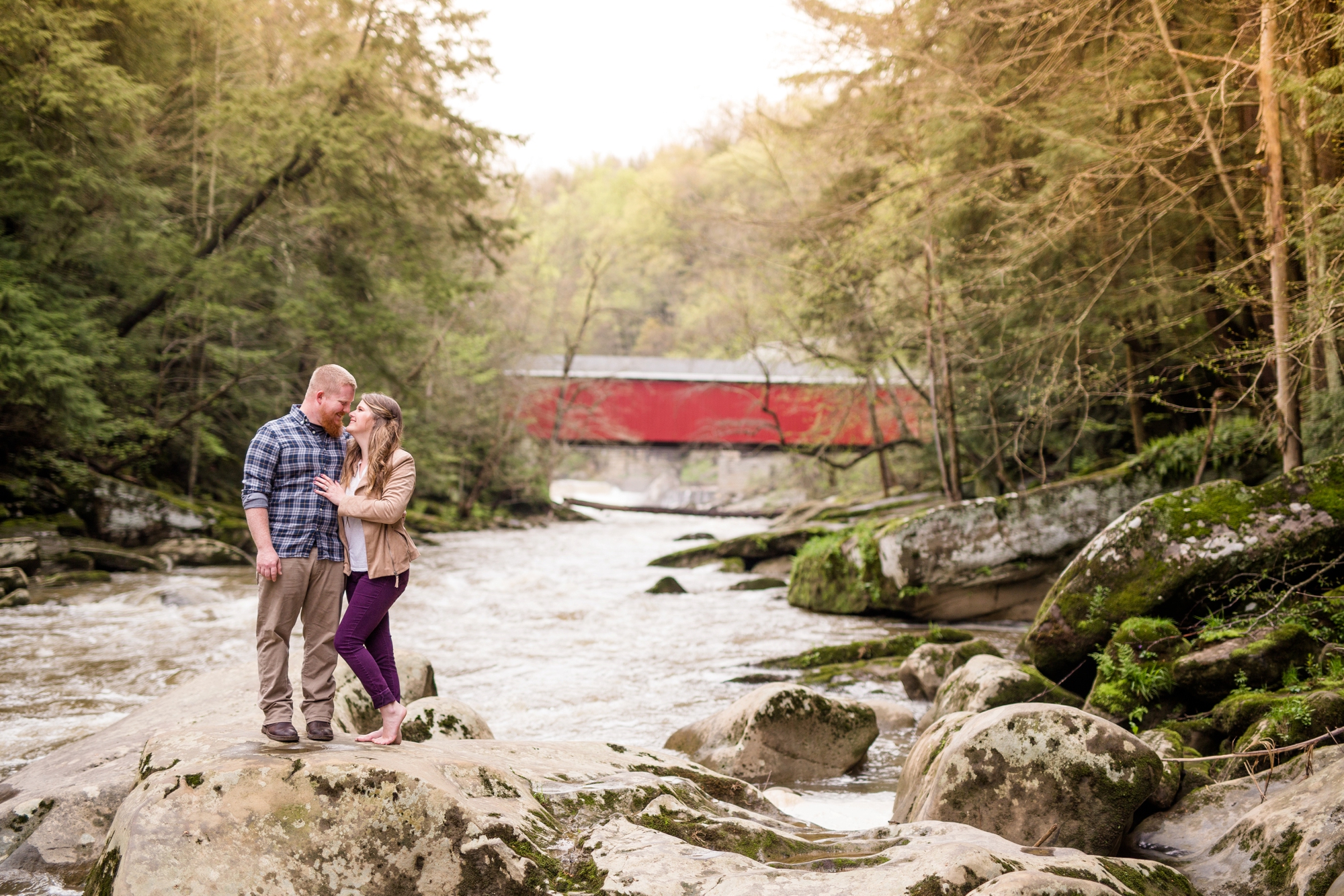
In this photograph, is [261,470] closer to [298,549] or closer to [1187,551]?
[298,549]

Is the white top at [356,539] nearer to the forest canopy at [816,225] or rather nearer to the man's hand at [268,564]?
the man's hand at [268,564]

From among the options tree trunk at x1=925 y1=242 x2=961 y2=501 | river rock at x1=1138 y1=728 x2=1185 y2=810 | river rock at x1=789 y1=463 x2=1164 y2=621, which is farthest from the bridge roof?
river rock at x1=1138 y1=728 x2=1185 y2=810

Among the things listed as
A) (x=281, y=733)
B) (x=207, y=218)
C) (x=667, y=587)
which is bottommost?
(x=667, y=587)

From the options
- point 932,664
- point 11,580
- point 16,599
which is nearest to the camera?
point 932,664

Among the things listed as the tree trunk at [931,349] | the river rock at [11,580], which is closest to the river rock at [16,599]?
the river rock at [11,580]

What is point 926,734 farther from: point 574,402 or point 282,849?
point 574,402

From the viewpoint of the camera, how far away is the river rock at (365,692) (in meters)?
4.45

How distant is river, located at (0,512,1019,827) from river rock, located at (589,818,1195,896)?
5.32 ft

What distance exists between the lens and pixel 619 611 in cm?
1080

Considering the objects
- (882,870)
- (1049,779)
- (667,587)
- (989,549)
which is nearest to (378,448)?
(882,870)

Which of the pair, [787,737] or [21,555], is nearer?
[787,737]

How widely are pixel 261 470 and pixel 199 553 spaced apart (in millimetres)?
10732

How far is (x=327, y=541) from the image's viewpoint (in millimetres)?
3209

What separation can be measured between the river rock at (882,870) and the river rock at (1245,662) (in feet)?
6.95
